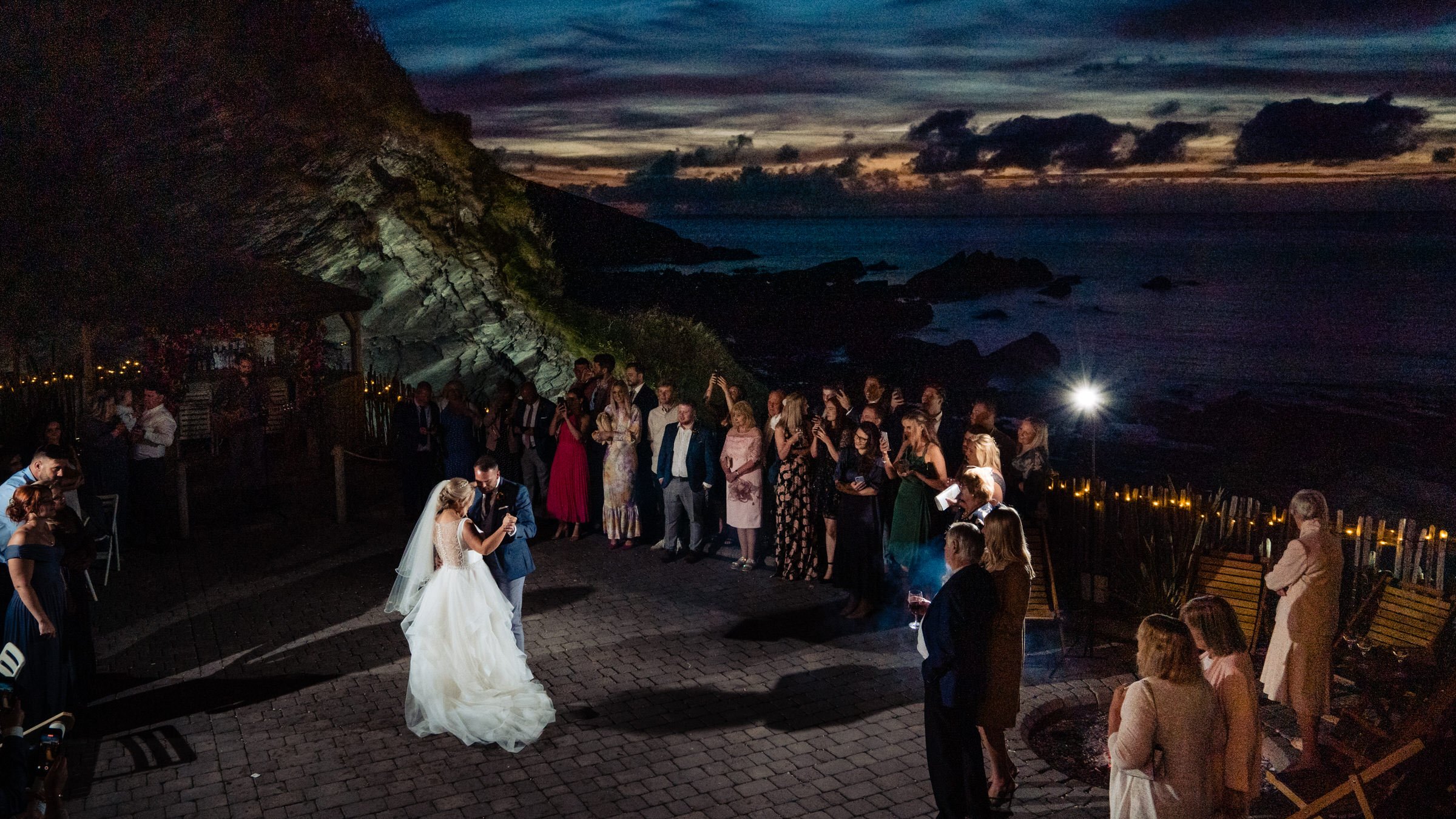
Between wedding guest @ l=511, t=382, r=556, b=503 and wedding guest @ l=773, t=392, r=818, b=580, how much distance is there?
306cm

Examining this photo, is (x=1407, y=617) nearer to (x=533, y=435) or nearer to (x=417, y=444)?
(x=533, y=435)

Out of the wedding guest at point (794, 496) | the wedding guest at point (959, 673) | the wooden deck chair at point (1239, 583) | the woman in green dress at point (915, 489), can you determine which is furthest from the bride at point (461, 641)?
the wooden deck chair at point (1239, 583)

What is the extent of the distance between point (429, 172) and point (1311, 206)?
34.3m

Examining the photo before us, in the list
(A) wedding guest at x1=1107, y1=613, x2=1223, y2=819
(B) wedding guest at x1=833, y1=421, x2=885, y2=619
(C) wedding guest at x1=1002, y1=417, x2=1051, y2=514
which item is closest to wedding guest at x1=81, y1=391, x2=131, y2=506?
(B) wedding guest at x1=833, y1=421, x2=885, y2=619

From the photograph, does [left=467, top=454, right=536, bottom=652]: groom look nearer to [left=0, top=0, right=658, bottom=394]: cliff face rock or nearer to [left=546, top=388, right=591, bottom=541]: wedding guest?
[left=546, top=388, right=591, bottom=541]: wedding guest

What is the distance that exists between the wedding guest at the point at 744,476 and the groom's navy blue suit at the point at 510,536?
3.03 meters

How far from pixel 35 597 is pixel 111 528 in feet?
13.5

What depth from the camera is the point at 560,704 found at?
755 cm

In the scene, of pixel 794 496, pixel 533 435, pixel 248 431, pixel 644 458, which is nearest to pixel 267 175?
pixel 248 431

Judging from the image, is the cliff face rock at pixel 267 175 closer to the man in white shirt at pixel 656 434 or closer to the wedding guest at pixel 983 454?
the man in white shirt at pixel 656 434

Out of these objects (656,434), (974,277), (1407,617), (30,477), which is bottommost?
(974,277)

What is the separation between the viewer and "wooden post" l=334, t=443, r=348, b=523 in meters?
12.4

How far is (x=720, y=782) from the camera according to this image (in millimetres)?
6422

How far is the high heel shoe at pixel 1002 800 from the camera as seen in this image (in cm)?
607
